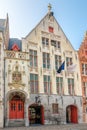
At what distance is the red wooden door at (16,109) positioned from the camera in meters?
27.2

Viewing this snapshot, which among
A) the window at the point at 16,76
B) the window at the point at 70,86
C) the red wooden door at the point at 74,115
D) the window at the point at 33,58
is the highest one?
Result: the window at the point at 33,58

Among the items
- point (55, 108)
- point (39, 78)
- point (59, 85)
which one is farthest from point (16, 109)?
point (59, 85)

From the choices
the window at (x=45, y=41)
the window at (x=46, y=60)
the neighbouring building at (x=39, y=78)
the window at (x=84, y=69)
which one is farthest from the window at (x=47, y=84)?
the window at (x=84, y=69)

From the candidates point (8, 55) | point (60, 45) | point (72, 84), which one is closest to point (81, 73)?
point (72, 84)

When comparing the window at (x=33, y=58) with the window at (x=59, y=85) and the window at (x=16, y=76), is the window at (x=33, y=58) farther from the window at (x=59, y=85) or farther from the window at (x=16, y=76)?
the window at (x=59, y=85)

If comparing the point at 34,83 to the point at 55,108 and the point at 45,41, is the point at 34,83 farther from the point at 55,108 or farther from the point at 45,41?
the point at 45,41

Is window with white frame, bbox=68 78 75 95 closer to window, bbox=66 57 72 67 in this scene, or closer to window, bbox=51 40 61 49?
window, bbox=66 57 72 67

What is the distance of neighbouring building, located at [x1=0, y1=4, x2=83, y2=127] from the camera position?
89.1ft

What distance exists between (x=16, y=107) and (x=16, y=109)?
24 centimetres

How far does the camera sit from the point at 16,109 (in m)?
27.6

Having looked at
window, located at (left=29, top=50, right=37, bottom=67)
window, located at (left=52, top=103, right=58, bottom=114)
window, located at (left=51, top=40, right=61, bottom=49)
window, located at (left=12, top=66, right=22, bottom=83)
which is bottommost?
window, located at (left=52, top=103, right=58, bottom=114)

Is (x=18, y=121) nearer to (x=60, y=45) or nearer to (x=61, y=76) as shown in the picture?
(x=61, y=76)

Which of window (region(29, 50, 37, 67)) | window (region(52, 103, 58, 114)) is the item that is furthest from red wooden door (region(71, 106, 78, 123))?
window (region(29, 50, 37, 67))

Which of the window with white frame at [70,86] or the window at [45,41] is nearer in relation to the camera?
the window at [45,41]
